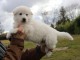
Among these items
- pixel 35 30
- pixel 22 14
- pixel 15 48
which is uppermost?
pixel 22 14

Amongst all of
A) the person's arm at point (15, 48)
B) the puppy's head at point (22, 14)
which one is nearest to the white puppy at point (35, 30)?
the puppy's head at point (22, 14)

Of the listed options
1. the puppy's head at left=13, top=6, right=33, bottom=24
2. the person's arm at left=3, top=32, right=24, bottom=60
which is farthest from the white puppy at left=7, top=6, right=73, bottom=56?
the person's arm at left=3, top=32, right=24, bottom=60

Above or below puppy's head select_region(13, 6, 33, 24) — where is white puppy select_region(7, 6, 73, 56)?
below

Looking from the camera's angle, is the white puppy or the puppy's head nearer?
the white puppy

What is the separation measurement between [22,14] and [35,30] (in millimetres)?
348

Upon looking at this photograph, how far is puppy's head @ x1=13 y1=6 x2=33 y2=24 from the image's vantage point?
4.10m

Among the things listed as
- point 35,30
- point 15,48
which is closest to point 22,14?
point 35,30

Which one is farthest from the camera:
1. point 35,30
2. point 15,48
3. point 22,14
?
point 22,14

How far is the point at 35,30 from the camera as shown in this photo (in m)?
3.93

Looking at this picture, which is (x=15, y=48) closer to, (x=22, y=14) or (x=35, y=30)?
(x=35, y=30)

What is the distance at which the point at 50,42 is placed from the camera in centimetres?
382

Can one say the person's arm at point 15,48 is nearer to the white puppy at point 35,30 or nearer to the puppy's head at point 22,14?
the white puppy at point 35,30

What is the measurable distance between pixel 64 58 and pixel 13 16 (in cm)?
1130

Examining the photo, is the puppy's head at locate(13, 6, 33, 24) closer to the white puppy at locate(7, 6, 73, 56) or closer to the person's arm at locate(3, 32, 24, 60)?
the white puppy at locate(7, 6, 73, 56)
